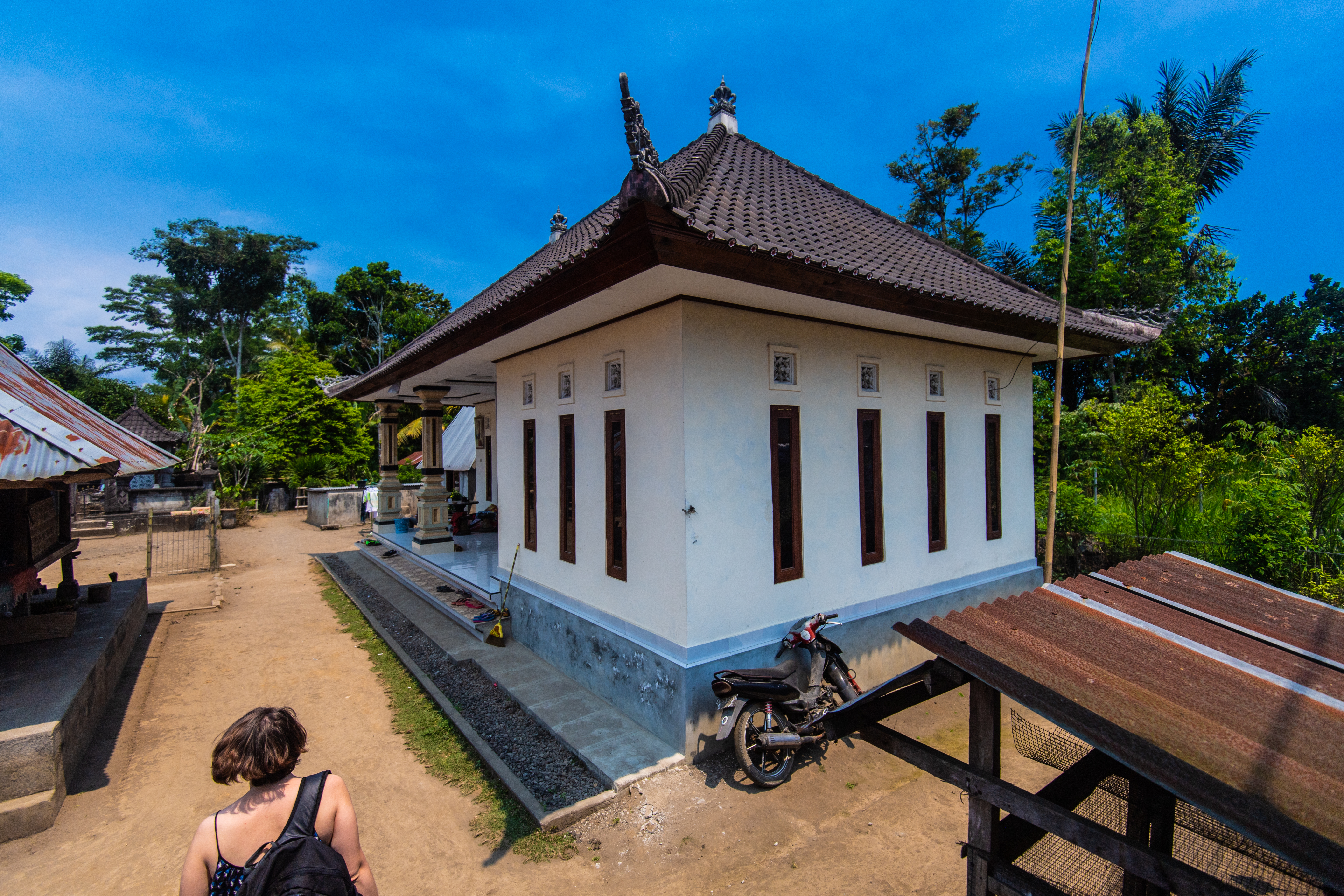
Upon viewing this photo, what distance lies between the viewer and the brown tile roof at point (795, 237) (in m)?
4.09

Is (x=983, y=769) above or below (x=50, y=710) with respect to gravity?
above

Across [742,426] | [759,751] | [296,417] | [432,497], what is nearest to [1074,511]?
[742,426]

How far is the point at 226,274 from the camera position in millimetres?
33781

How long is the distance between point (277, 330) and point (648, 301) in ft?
115

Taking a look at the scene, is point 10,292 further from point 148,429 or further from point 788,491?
point 788,491

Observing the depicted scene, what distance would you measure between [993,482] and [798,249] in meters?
4.67

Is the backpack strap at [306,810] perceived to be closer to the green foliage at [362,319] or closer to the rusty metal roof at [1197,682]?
the rusty metal roof at [1197,682]

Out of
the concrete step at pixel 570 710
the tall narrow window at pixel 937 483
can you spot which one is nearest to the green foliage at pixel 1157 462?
the tall narrow window at pixel 937 483

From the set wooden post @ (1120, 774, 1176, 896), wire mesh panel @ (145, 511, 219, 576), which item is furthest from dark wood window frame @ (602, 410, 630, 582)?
wire mesh panel @ (145, 511, 219, 576)

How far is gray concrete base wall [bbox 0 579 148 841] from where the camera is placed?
3.91 meters

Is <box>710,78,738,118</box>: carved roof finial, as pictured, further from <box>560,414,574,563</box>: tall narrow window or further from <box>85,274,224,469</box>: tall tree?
<box>85,274,224,469</box>: tall tree

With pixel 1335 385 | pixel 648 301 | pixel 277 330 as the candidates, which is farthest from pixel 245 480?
pixel 1335 385

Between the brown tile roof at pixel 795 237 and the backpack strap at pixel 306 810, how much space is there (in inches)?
118

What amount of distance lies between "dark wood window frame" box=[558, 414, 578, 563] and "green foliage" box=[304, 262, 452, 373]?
89.2 feet
